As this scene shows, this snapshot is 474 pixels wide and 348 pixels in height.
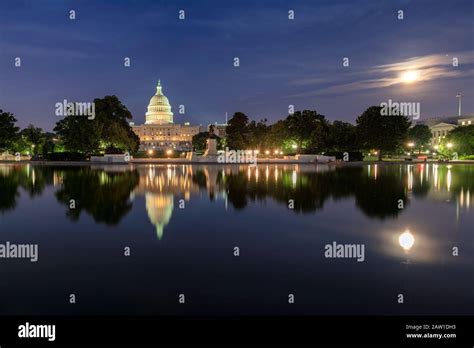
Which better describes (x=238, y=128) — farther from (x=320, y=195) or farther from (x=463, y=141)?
(x=320, y=195)

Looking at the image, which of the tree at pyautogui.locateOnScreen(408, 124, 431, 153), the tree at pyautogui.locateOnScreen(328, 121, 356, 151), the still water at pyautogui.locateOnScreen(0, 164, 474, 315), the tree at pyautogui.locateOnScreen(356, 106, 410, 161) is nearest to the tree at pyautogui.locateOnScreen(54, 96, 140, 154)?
the tree at pyautogui.locateOnScreen(328, 121, 356, 151)

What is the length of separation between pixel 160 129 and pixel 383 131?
11733 centimetres

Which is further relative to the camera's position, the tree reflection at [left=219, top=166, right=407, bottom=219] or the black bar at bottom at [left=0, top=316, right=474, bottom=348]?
the tree reflection at [left=219, top=166, right=407, bottom=219]

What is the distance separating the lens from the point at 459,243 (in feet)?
38.0

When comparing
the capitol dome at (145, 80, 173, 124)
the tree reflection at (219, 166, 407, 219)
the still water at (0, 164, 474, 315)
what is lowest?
the still water at (0, 164, 474, 315)

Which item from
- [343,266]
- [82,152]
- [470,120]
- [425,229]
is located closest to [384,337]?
[343,266]

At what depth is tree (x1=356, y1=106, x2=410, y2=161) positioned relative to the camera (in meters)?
69.0

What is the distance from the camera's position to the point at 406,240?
11.7 m

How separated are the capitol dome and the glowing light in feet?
533

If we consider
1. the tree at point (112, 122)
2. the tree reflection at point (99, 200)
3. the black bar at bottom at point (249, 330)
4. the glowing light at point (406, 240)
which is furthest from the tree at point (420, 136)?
the black bar at bottom at point (249, 330)

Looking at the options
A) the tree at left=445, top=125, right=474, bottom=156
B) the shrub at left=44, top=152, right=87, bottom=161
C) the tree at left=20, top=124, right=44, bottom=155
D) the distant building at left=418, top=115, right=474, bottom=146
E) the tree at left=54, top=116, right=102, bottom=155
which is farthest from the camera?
Answer: the distant building at left=418, top=115, right=474, bottom=146

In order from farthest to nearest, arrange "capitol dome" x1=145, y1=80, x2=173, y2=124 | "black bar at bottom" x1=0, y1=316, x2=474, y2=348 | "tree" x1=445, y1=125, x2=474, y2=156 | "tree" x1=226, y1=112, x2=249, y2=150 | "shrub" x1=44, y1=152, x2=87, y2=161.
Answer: "capitol dome" x1=145, y1=80, x2=173, y2=124, "tree" x1=226, y1=112, x2=249, y2=150, "tree" x1=445, y1=125, x2=474, y2=156, "shrub" x1=44, y1=152, x2=87, y2=161, "black bar at bottom" x1=0, y1=316, x2=474, y2=348

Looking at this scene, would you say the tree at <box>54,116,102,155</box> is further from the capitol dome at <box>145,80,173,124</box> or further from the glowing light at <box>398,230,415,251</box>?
the capitol dome at <box>145,80,173,124</box>

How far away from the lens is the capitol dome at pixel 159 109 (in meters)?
169
